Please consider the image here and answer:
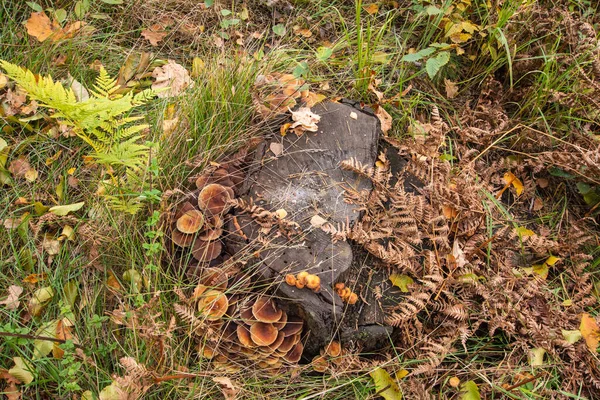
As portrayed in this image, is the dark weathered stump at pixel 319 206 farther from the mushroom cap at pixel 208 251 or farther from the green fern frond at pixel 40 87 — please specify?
the green fern frond at pixel 40 87

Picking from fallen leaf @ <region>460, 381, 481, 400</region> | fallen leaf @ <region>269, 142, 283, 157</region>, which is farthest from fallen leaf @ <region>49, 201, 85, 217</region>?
fallen leaf @ <region>460, 381, 481, 400</region>

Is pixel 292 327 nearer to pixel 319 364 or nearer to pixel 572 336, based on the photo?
pixel 319 364

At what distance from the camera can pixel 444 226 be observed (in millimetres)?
2822

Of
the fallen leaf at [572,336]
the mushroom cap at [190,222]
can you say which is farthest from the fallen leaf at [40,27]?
the fallen leaf at [572,336]

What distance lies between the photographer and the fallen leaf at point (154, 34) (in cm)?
410

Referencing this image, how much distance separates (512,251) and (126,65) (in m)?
3.37

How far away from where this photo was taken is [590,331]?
2.72 metres

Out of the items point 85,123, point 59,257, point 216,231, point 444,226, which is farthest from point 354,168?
point 59,257

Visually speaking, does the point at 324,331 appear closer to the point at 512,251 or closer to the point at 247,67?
the point at 512,251

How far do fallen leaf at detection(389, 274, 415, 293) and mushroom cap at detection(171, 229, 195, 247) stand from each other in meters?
1.24

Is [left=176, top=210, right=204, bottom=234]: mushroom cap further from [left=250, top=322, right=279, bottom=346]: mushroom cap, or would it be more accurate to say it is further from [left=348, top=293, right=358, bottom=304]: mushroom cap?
[left=348, top=293, right=358, bottom=304]: mushroom cap

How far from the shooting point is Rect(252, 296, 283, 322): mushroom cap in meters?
2.55

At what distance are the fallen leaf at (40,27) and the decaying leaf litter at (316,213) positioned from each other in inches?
0.6

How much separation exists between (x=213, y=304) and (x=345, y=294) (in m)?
0.75
